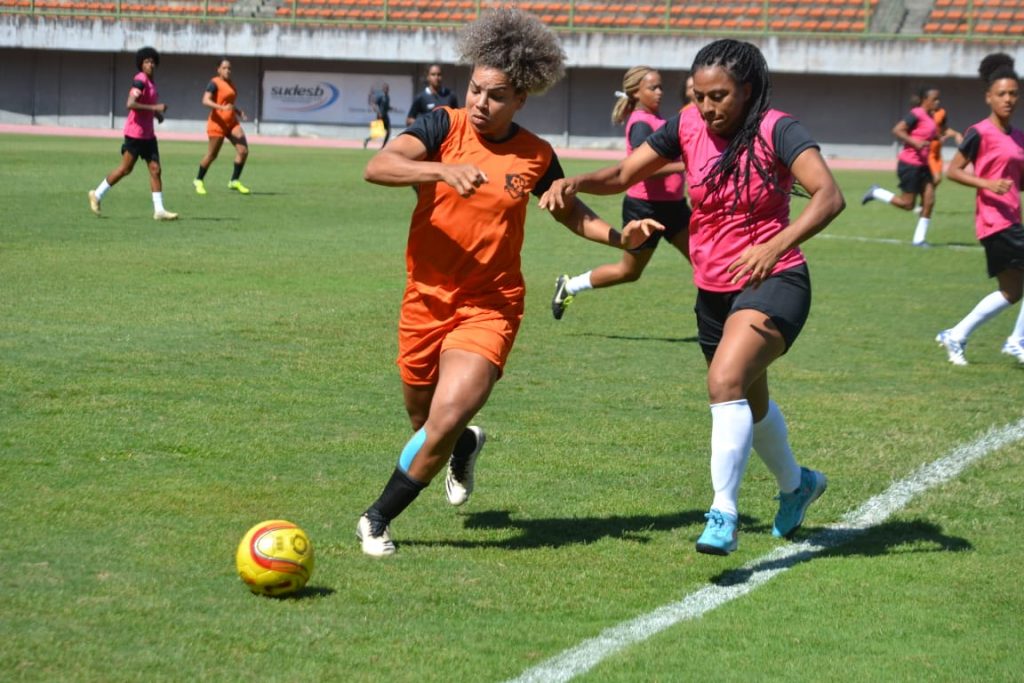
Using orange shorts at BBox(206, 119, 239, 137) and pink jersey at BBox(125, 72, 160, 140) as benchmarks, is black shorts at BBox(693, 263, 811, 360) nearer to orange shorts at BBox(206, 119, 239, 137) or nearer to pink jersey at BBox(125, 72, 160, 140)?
pink jersey at BBox(125, 72, 160, 140)

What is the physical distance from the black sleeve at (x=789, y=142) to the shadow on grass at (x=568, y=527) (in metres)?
1.66

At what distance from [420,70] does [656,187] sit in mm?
37455

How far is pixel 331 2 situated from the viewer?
49000 millimetres

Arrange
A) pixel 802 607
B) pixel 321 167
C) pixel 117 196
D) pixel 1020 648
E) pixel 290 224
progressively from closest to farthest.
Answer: pixel 1020 648, pixel 802 607, pixel 290 224, pixel 117 196, pixel 321 167

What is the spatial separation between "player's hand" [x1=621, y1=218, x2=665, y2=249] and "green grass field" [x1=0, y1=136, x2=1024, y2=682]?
4.05ft

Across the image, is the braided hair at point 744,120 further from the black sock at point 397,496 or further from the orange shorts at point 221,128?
the orange shorts at point 221,128

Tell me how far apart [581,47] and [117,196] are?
24.2 m

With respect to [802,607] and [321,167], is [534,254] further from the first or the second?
[321,167]

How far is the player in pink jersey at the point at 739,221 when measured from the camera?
18.2 feet

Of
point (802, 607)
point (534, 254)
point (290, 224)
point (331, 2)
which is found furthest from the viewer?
point (331, 2)

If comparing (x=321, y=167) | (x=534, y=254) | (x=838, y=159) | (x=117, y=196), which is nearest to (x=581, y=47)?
(x=838, y=159)

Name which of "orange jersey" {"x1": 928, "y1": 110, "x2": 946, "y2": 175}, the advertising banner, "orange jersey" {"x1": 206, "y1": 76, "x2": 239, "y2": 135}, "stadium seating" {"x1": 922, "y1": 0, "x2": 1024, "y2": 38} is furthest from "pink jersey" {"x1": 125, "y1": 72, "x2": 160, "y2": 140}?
"stadium seating" {"x1": 922, "y1": 0, "x2": 1024, "y2": 38}

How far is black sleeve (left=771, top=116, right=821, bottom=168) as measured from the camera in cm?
562

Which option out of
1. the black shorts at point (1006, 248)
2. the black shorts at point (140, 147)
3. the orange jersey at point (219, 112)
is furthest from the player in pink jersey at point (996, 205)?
the orange jersey at point (219, 112)
